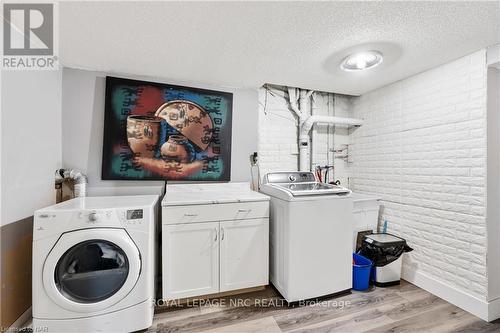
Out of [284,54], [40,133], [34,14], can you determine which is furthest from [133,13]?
[40,133]

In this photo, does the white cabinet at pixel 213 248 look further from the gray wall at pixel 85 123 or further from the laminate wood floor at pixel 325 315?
the gray wall at pixel 85 123

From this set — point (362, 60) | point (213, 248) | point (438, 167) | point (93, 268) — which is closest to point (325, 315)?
point (213, 248)

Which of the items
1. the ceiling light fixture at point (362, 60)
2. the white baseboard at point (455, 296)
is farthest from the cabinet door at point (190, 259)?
Result: the white baseboard at point (455, 296)

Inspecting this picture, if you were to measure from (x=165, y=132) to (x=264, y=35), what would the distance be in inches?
53.1

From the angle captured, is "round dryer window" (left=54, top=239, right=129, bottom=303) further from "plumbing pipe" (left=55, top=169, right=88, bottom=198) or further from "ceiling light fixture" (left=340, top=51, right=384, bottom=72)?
"ceiling light fixture" (left=340, top=51, right=384, bottom=72)

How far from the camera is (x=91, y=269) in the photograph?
1.50 metres

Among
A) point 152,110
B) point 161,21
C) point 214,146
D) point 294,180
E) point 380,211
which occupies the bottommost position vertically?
point 380,211

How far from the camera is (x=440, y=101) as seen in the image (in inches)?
79.6

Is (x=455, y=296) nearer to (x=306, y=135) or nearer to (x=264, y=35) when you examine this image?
(x=306, y=135)

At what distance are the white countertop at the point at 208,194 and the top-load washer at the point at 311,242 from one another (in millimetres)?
299

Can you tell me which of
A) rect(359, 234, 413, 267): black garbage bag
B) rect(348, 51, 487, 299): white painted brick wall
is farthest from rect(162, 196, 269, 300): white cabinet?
rect(348, 51, 487, 299): white painted brick wall

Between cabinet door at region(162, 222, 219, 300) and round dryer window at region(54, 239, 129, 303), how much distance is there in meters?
0.33

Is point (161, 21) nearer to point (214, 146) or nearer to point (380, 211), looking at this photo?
point (214, 146)

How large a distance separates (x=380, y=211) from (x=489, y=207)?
970 mm
